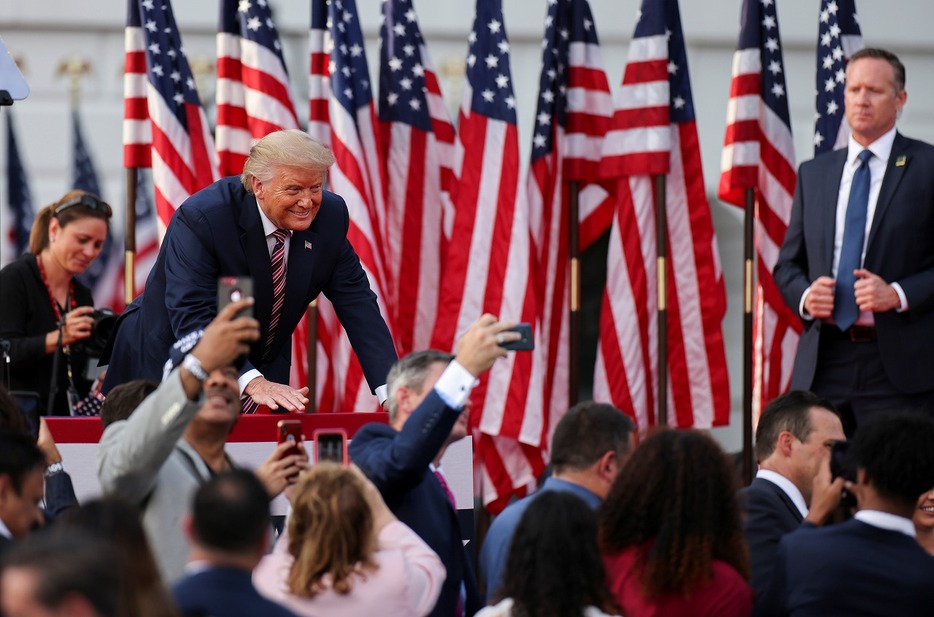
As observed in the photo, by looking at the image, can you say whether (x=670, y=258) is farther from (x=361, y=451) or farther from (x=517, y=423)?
(x=361, y=451)

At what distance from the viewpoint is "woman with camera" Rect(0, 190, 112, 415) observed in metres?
6.94

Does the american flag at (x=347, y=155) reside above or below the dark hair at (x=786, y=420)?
above

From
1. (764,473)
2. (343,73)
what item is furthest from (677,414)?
(764,473)

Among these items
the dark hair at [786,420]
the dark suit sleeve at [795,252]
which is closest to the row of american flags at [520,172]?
the dark suit sleeve at [795,252]

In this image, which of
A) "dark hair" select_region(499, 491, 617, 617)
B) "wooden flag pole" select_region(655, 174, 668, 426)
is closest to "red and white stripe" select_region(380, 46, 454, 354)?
"wooden flag pole" select_region(655, 174, 668, 426)

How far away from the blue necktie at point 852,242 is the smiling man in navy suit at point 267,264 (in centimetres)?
202

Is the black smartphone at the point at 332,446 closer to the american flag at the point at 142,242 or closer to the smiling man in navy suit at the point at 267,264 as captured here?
the smiling man in navy suit at the point at 267,264

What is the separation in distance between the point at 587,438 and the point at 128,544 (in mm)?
1524

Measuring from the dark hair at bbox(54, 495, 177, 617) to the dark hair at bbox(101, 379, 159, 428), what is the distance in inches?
55.2

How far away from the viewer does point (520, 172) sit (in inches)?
331

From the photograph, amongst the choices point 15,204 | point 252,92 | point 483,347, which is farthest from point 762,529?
point 15,204

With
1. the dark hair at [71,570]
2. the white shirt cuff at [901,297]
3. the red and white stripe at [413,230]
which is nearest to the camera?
the dark hair at [71,570]

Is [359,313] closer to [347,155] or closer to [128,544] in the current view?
[347,155]

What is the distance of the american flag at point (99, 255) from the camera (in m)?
8.86
